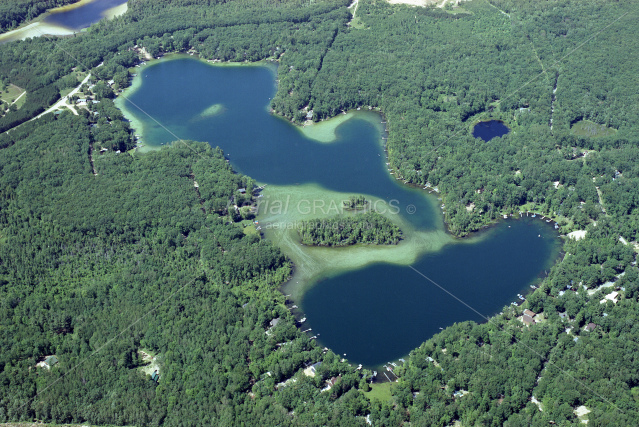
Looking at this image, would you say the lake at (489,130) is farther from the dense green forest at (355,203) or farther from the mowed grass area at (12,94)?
the mowed grass area at (12,94)

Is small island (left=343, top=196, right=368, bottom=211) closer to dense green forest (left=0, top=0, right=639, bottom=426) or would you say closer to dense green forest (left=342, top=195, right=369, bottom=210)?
dense green forest (left=342, top=195, right=369, bottom=210)

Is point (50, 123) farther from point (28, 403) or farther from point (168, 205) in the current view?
point (28, 403)

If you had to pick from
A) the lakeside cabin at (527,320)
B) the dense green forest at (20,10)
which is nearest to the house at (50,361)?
the lakeside cabin at (527,320)

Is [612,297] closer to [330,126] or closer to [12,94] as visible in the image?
[330,126]

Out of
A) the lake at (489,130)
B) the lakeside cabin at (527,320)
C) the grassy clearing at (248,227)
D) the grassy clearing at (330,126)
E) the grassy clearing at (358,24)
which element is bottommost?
the grassy clearing at (248,227)

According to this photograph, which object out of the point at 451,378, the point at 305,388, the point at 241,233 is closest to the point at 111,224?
the point at 241,233

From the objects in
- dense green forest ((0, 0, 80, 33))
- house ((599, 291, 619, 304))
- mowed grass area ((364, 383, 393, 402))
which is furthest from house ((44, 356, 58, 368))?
dense green forest ((0, 0, 80, 33))

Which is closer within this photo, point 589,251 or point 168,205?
point 589,251
